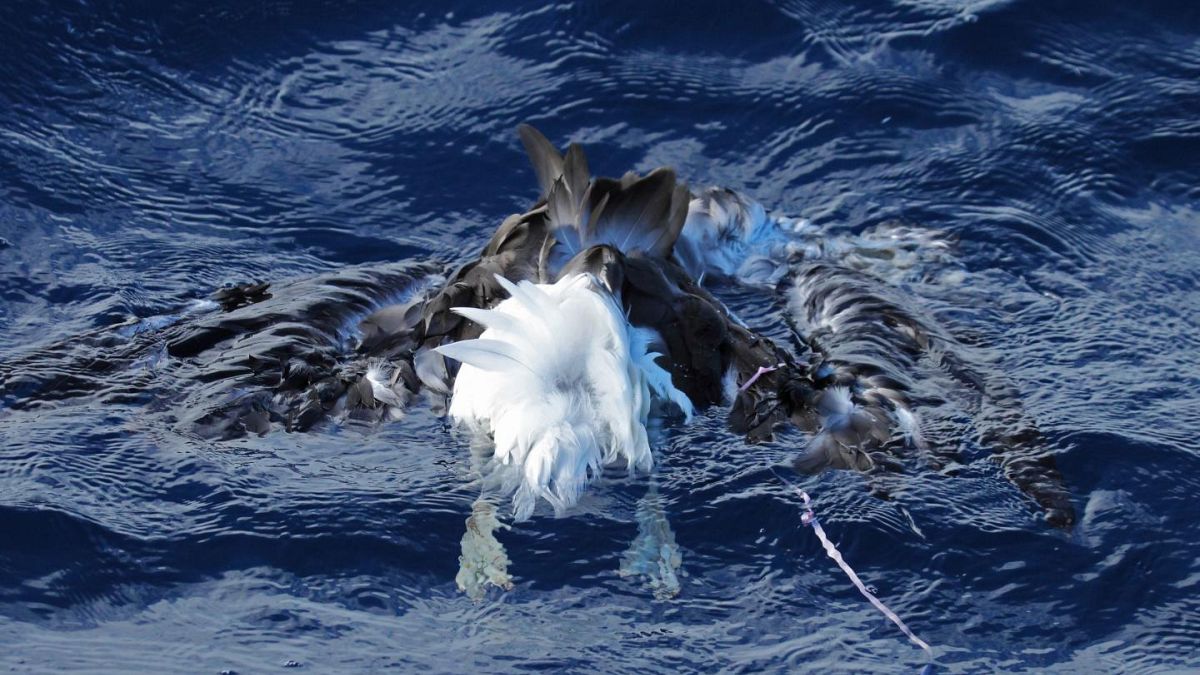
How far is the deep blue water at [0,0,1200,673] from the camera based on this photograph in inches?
167

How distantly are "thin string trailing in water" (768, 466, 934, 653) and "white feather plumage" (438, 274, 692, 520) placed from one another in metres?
0.49

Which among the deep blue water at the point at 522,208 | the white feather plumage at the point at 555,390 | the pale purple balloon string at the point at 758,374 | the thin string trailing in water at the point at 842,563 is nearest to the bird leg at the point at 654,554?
the deep blue water at the point at 522,208

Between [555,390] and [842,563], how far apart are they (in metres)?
1.01

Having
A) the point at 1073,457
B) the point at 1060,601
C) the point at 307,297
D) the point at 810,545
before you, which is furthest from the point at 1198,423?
the point at 307,297

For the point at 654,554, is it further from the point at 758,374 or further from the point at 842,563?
the point at 758,374

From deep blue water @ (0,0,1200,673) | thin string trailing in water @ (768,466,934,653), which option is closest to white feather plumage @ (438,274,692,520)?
deep blue water @ (0,0,1200,673)

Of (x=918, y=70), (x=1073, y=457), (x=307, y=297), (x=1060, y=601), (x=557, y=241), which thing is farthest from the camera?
(x=918, y=70)

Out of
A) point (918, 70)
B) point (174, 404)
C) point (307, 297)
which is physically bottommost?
point (174, 404)

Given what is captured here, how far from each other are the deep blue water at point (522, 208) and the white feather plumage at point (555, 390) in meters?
0.14

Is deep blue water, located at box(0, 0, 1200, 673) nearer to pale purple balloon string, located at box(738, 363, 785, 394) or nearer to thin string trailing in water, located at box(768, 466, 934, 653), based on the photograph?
thin string trailing in water, located at box(768, 466, 934, 653)

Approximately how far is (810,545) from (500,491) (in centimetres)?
97

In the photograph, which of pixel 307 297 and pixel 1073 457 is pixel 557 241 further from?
pixel 1073 457

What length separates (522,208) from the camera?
7.39 meters

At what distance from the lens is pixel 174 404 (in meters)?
5.27
